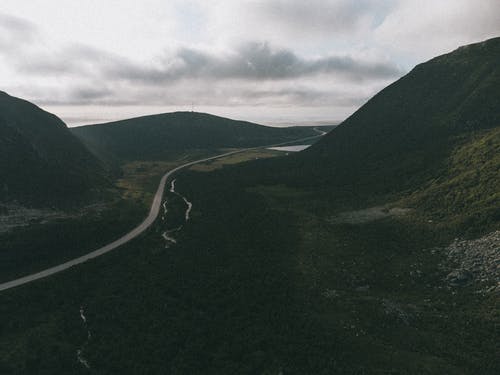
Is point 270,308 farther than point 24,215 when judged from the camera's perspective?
No

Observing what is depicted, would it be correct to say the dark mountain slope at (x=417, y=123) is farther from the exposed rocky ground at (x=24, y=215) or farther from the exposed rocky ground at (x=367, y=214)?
the exposed rocky ground at (x=24, y=215)

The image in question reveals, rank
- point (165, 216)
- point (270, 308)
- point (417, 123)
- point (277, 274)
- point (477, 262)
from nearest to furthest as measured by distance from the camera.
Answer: point (270, 308), point (477, 262), point (277, 274), point (165, 216), point (417, 123)

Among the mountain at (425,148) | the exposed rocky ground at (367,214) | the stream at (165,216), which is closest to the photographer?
the mountain at (425,148)

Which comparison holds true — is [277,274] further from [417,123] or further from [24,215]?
[417,123]

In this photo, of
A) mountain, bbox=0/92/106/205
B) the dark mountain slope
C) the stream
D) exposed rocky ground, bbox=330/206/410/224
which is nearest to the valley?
exposed rocky ground, bbox=330/206/410/224

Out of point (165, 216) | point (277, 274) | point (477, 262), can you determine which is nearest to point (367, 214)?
point (477, 262)

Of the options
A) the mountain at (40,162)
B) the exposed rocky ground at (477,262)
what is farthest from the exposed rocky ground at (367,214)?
the mountain at (40,162)

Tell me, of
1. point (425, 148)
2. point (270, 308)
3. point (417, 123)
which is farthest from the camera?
point (417, 123)
